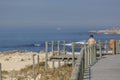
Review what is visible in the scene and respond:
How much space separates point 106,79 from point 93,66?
5961 mm

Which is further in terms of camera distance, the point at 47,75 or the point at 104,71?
the point at 47,75

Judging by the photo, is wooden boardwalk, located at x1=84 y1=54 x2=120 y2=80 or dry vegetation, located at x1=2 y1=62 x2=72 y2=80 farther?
dry vegetation, located at x1=2 y1=62 x2=72 y2=80

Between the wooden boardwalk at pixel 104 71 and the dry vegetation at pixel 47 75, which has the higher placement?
the wooden boardwalk at pixel 104 71

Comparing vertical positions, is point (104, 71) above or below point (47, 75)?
above

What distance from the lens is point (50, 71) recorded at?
34500mm

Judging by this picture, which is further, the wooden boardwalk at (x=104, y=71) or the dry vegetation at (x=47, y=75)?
the dry vegetation at (x=47, y=75)

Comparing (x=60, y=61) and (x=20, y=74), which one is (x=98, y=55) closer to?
(x=60, y=61)

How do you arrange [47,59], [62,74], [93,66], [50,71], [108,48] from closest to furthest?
[93,66] → [62,74] → [50,71] → [47,59] → [108,48]

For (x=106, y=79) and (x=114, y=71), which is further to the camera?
(x=114, y=71)

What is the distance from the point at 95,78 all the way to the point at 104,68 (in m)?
4.95

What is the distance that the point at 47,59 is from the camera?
36875mm

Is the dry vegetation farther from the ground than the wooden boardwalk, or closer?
closer

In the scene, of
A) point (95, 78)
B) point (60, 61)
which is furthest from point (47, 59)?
point (95, 78)

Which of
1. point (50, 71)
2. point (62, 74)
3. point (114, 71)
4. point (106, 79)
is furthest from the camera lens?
point (50, 71)
